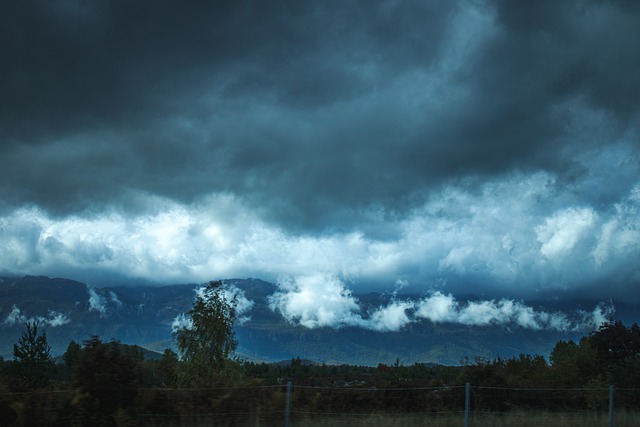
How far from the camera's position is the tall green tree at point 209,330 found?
7006 cm

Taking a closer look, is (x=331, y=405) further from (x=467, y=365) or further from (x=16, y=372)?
(x=16, y=372)

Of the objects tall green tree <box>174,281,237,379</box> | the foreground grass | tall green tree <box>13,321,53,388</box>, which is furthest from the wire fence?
tall green tree <box>13,321,53,388</box>

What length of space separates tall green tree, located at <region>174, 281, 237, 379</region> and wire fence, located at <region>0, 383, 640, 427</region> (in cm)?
4711

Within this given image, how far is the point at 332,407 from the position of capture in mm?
23406

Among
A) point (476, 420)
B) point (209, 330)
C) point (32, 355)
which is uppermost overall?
point (209, 330)

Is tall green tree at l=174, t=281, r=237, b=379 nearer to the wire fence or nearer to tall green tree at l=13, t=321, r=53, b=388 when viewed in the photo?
tall green tree at l=13, t=321, r=53, b=388

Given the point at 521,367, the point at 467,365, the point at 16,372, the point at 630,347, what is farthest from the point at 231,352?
the point at 467,365

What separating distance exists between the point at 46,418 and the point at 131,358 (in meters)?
2.92

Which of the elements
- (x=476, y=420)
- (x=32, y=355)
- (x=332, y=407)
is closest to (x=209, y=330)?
(x=32, y=355)

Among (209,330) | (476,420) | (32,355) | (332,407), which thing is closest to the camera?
(332,407)

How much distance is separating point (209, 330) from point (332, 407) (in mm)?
49244

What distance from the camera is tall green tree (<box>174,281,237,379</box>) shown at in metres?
70.1

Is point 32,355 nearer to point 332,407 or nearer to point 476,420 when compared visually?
point 332,407

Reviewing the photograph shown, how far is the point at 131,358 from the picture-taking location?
808 inches
